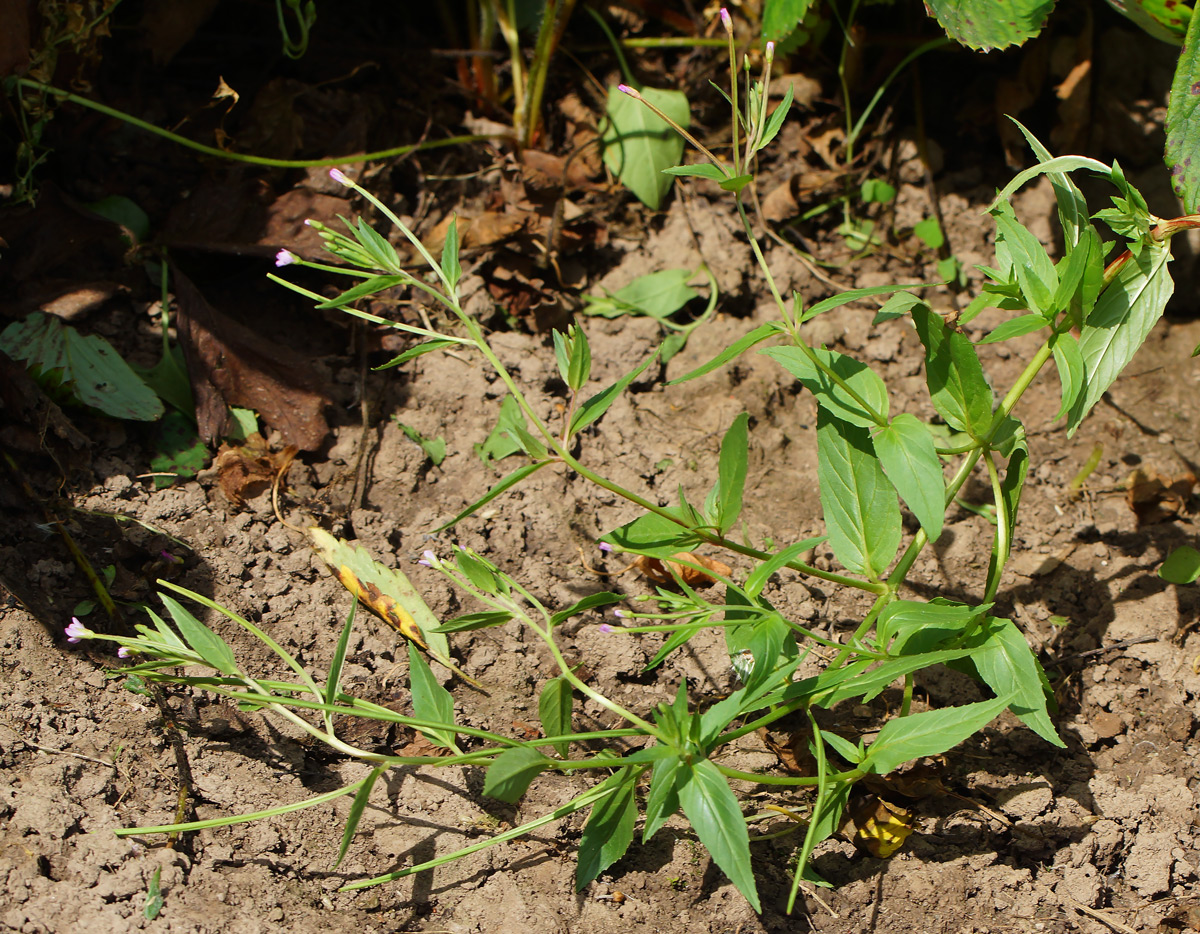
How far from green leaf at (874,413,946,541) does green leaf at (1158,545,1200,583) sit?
2.94 feet

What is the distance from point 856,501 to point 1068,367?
430 millimetres

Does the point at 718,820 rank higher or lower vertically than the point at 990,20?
lower

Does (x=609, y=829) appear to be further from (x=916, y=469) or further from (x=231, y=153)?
(x=231, y=153)

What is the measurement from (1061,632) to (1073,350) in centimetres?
75

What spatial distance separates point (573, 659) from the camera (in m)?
1.91

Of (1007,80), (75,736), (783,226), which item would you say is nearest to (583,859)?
(75,736)

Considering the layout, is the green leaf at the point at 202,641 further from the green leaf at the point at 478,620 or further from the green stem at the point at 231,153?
the green stem at the point at 231,153

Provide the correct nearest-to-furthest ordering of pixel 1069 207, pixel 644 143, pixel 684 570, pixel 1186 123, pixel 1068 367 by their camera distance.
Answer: pixel 1068 367 → pixel 1069 207 → pixel 1186 123 → pixel 684 570 → pixel 644 143

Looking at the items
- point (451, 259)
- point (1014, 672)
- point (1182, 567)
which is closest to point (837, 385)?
point (1014, 672)

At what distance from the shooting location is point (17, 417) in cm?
189

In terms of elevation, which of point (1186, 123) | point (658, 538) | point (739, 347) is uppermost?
point (1186, 123)

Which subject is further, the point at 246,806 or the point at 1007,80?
the point at 1007,80

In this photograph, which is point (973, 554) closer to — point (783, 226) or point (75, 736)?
point (783, 226)

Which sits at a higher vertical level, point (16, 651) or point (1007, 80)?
point (1007, 80)
